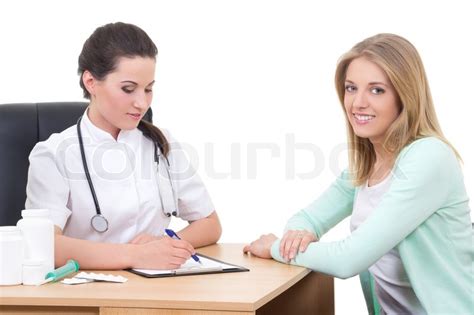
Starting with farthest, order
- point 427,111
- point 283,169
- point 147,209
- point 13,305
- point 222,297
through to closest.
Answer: point 283,169 < point 147,209 < point 427,111 < point 13,305 < point 222,297

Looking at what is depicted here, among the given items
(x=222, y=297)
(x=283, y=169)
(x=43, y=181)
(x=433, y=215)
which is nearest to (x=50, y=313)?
(x=222, y=297)

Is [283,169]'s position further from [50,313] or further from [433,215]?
[50,313]

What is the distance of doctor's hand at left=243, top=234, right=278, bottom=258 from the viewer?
7.98 feet

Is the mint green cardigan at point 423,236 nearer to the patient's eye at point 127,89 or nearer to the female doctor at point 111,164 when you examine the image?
the female doctor at point 111,164

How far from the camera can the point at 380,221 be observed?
2.17 meters

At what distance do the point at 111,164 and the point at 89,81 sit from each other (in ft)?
0.89

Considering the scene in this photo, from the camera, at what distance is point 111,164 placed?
2572 millimetres

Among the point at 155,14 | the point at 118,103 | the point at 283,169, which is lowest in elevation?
the point at 283,169

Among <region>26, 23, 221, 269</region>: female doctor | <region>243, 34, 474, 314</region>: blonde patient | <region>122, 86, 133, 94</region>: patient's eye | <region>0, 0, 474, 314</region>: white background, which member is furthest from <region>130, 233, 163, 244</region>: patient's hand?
<region>0, 0, 474, 314</region>: white background

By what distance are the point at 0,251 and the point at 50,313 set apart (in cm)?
21

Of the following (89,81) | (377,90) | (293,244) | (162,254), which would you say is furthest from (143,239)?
(377,90)

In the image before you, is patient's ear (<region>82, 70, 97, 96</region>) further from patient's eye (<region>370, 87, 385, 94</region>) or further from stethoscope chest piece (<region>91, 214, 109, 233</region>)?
patient's eye (<region>370, 87, 385, 94</region>)

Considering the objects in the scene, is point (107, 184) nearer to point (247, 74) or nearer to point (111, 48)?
point (111, 48)

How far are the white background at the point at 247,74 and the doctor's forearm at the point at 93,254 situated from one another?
5.16ft
